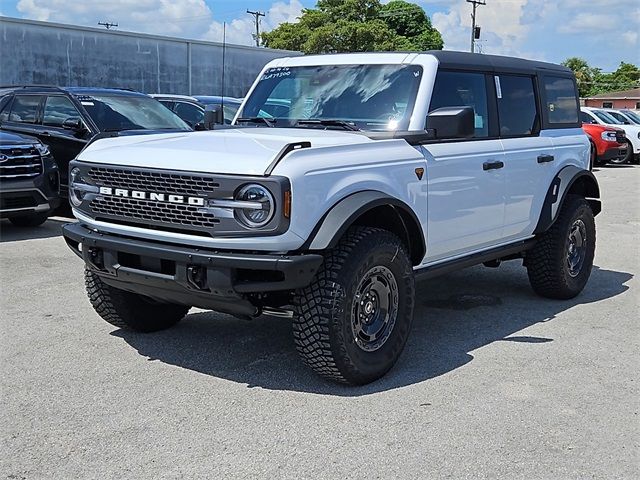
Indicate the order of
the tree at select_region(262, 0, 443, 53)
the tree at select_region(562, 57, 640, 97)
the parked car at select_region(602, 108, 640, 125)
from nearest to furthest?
1. the parked car at select_region(602, 108, 640, 125)
2. the tree at select_region(262, 0, 443, 53)
3. the tree at select_region(562, 57, 640, 97)

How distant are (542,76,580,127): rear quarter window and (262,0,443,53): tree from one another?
110 ft

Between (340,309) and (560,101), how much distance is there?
3.56m

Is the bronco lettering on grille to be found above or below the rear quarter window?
below

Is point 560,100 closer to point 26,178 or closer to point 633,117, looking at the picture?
point 26,178

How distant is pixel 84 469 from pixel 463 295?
4035 mm

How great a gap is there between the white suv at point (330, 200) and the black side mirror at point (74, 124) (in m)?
4.57

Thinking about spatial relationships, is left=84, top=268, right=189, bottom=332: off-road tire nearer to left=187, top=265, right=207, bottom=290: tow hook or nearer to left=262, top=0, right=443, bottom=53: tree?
left=187, top=265, right=207, bottom=290: tow hook

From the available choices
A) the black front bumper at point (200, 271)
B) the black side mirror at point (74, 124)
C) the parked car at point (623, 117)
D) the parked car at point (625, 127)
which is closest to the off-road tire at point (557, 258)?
the black front bumper at point (200, 271)

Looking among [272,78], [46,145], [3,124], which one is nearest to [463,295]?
→ [272,78]

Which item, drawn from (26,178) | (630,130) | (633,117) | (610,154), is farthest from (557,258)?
(633,117)

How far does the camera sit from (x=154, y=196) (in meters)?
4.30

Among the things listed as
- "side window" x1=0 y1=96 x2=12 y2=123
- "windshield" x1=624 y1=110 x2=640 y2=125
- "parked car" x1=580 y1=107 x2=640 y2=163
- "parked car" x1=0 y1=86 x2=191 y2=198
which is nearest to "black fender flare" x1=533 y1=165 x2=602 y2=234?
"parked car" x1=0 y1=86 x2=191 y2=198

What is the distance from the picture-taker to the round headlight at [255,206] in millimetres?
3969

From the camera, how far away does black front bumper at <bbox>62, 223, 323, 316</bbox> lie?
4.00 m
